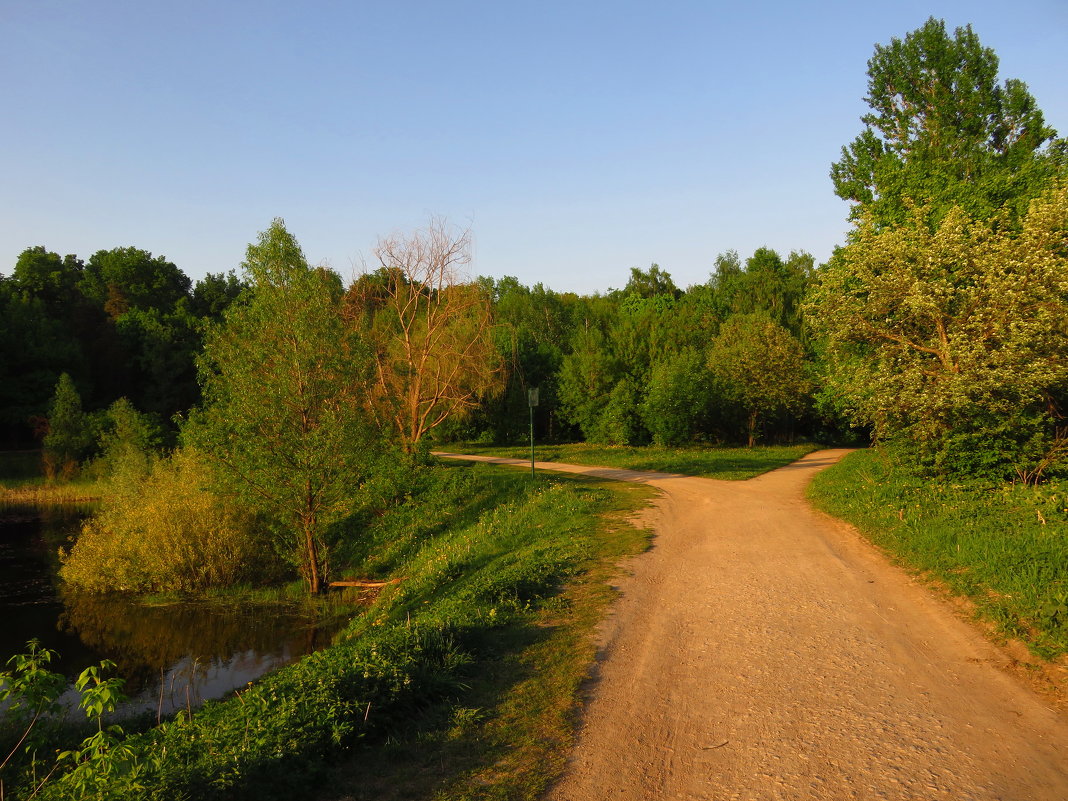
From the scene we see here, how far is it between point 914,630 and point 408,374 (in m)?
21.5

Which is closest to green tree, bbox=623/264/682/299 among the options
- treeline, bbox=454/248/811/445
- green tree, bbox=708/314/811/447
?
treeline, bbox=454/248/811/445

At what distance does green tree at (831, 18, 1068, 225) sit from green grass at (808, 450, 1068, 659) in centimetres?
895

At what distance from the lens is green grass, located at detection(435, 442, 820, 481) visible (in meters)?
26.9

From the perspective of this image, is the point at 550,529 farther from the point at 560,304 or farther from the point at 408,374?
the point at 560,304

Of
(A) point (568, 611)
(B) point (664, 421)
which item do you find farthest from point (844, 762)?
(B) point (664, 421)

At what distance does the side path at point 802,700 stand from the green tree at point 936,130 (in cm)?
1464

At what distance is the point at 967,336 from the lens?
15.6 meters

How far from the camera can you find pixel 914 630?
8062mm

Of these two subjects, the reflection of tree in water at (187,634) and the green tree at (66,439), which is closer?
the reflection of tree in water at (187,634)

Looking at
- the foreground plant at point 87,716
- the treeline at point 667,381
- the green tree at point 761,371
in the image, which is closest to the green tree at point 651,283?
the treeline at point 667,381

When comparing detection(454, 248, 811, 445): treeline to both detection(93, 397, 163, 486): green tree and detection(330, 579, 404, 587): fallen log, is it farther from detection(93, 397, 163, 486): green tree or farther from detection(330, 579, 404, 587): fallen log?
detection(93, 397, 163, 486): green tree

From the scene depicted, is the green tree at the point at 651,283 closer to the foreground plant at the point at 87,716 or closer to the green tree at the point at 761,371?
the green tree at the point at 761,371

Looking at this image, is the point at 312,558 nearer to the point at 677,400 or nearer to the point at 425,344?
the point at 425,344

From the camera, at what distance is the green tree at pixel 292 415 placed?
1736 cm
